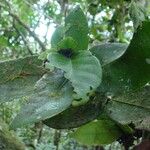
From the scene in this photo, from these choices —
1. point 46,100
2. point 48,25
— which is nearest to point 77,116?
point 46,100

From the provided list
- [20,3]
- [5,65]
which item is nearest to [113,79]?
[5,65]

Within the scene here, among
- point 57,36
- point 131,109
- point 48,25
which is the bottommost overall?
point 48,25

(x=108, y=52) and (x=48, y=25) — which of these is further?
(x=48, y=25)

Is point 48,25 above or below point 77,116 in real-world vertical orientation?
below

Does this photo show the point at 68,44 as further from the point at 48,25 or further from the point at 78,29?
the point at 48,25

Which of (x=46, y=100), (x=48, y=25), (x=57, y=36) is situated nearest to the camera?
(x=46, y=100)

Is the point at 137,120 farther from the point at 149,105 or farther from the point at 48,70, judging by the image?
the point at 48,70

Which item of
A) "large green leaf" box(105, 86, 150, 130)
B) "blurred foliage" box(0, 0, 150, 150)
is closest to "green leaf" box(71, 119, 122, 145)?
"large green leaf" box(105, 86, 150, 130)
